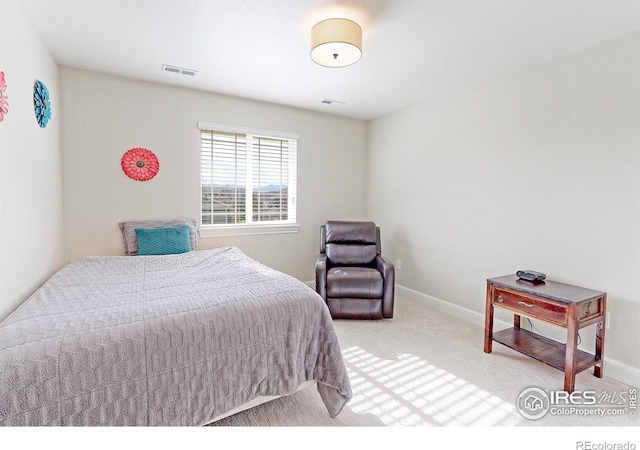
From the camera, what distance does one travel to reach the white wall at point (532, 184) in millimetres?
2145

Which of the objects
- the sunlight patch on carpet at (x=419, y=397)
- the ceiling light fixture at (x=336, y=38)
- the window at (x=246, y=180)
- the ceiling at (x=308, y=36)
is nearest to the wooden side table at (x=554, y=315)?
the sunlight patch on carpet at (x=419, y=397)

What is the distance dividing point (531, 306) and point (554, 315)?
0.50ft

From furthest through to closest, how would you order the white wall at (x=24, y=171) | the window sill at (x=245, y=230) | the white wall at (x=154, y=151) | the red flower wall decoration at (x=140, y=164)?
the window sill at (x=245, y=230) → the red flower wall decoration at (x=140, y=164) → the white wall at (x=154, y=151) → the white wall at (x=24, y=171)

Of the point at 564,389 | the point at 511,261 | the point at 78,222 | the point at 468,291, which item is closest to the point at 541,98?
the point at 511,261

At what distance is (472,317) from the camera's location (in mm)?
3148

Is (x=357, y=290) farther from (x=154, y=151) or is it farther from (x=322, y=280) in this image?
(x=154, y=151)

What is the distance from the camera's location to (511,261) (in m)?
2.84

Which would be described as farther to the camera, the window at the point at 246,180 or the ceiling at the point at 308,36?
the window at the point at 246,180

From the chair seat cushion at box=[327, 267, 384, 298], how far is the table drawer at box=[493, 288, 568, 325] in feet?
3.52

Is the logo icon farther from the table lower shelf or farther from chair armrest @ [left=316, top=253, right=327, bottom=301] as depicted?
chair armrest @ [left=316, top=253, right=327, bottom=301]

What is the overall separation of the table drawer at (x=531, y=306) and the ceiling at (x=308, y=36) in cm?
187

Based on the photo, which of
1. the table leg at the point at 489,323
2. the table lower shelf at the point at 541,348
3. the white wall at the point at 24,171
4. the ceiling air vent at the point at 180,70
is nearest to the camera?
the white wall at the point at 24,171

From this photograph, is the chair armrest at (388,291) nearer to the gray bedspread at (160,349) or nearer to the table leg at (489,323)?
the table leg at (489,323)
